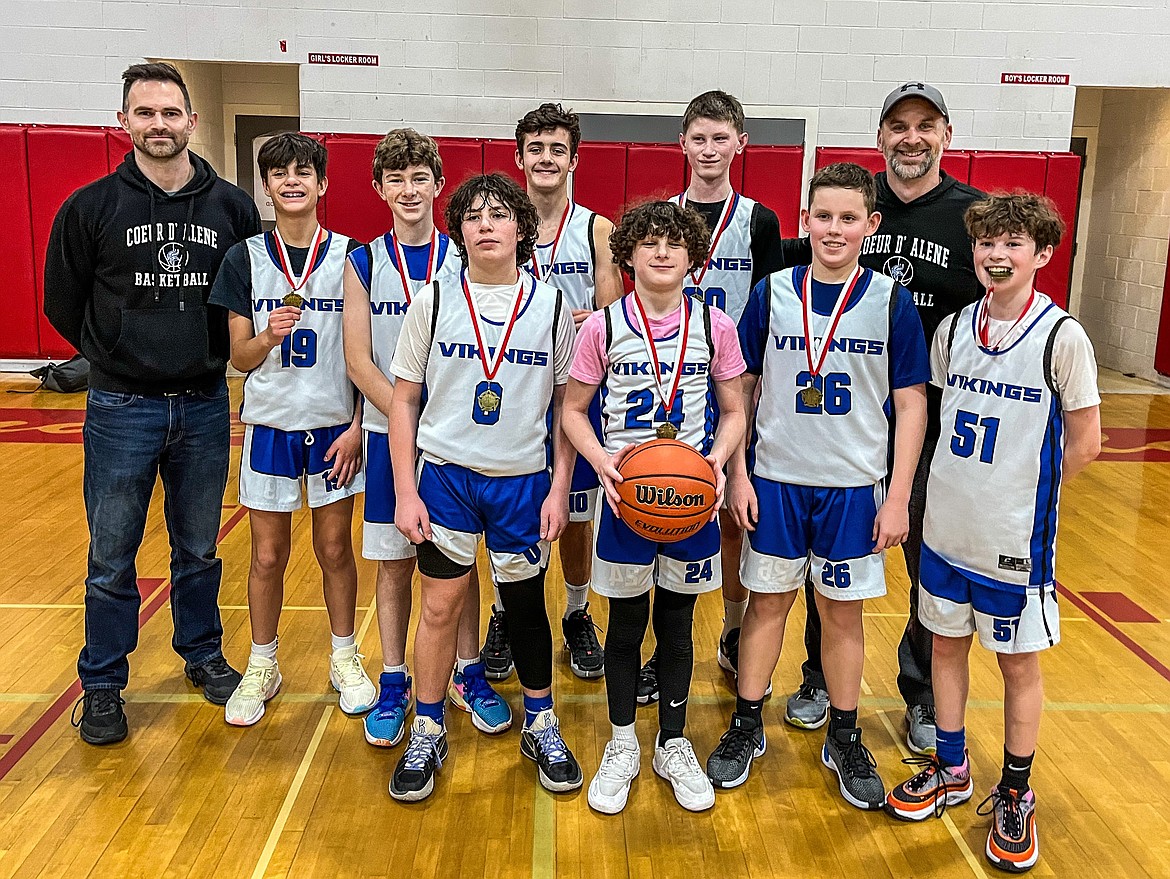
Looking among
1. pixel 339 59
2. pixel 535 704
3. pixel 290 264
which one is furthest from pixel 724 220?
pixel 339 59

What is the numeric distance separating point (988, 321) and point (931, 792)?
1285 millimetres

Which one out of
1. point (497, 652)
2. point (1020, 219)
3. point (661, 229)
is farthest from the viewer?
point (497, 652)

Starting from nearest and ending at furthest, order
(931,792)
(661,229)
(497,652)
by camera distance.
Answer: (661,229) → (931,792) → (497,652)

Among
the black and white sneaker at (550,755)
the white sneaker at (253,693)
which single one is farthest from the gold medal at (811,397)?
the white sneaker at (253,693)

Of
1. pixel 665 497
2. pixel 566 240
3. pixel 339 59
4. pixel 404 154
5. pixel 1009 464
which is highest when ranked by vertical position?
pixel 339 59

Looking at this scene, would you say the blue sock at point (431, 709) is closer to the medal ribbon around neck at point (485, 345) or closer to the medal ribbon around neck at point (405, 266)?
the medal ribbon around neck at point (485, 345)

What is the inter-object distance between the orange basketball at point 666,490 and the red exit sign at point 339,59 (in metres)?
6.87

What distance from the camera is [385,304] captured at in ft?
9.59

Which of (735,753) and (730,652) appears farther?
(730,652)

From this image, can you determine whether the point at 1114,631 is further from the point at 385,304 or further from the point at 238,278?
the point at 238,278

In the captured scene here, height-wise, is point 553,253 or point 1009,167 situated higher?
point 1009,167

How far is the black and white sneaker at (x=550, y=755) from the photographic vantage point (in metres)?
2.81

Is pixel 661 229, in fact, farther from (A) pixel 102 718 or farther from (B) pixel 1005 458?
(A) pixel 102 718

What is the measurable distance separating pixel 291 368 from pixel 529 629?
1.06 m
